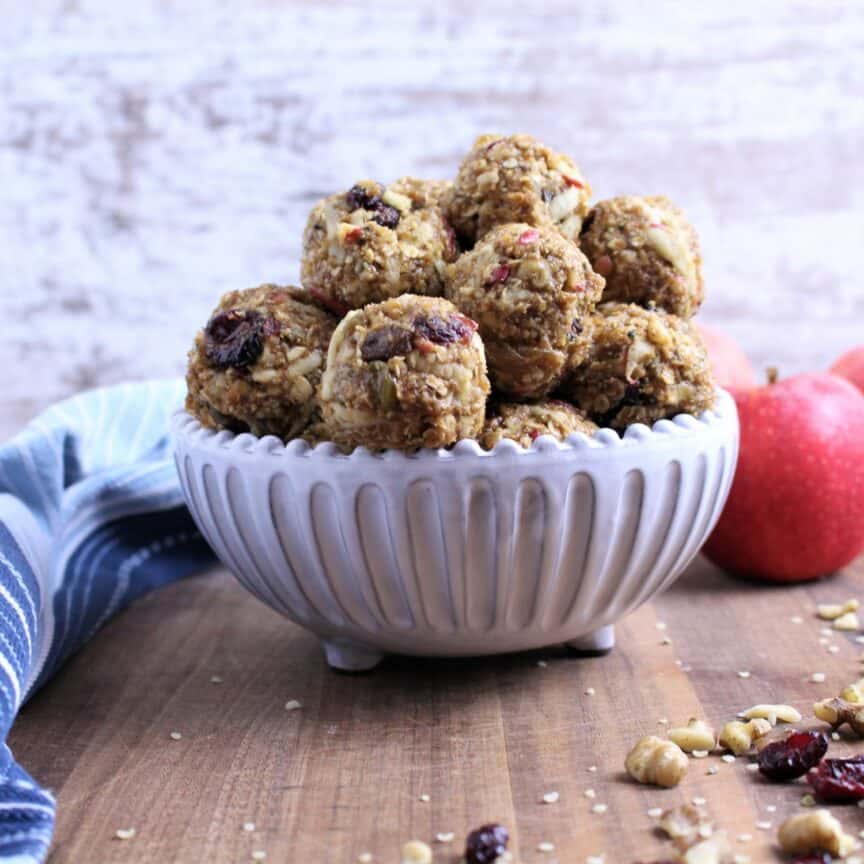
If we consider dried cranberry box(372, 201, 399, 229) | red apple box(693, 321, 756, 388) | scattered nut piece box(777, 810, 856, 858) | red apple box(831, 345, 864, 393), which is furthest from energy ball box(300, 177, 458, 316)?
red apple box(831, 345, 864, 393)

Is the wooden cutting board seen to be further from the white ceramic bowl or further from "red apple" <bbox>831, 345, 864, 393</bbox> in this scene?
"red apple" <bbox>831, 345, 864, 393</bbox>

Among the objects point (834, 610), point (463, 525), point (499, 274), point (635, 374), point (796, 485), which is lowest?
point (834, 610)

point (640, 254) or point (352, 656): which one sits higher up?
point (640, 254)

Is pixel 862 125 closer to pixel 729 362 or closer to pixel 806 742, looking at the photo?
pixel 729 362

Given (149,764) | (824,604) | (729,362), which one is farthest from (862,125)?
(149,764)

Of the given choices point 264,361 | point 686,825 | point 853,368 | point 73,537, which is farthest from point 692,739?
point 853,368

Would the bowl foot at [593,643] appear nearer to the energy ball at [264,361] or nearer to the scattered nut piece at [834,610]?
the scattered nut piece at [834,610]

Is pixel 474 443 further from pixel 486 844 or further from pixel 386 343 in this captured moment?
pixel 486 844
